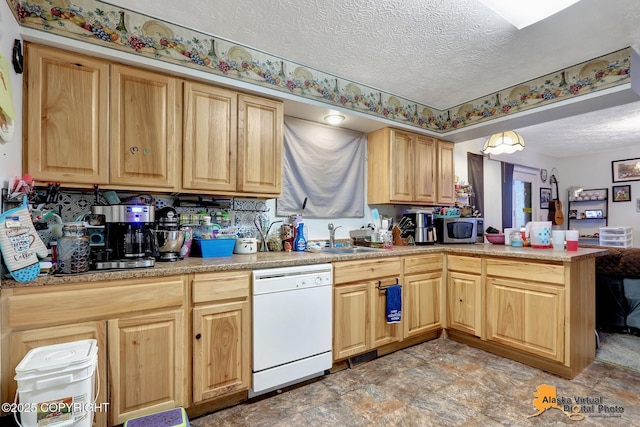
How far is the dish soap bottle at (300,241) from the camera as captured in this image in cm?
270

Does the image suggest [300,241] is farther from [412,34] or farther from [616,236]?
[616,236]

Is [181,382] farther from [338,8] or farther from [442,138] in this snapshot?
[442,138]

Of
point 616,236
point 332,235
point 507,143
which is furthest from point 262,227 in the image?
point 616,236

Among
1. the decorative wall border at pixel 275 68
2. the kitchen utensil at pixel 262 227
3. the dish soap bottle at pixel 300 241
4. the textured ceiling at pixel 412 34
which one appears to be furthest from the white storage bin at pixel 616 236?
the kitchen utensil at pixel 262 227

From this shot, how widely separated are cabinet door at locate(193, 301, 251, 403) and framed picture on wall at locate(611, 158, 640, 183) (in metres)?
7.26

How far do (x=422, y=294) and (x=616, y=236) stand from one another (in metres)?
Answer: 4.62

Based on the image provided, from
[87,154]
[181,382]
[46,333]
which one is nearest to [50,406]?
[46,333]

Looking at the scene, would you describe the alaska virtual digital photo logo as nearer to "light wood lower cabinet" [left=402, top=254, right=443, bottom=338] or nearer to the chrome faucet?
"light wood lower cabinet" [left=402, top=254, right=443, bottom=338]

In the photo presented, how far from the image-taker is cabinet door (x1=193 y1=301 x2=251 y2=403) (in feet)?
5.85

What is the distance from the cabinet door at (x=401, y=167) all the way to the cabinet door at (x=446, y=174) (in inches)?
19.0

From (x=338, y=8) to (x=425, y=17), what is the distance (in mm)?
553

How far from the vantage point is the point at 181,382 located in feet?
5.67

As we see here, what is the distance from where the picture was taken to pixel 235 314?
190 centimetres

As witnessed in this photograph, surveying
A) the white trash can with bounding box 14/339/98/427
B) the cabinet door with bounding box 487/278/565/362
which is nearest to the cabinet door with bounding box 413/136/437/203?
the cabinet door with bounding box 487/278/565/362
